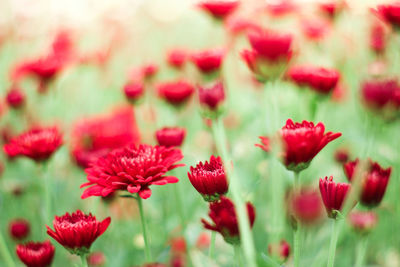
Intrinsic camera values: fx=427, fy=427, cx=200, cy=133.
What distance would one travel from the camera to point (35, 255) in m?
0.73

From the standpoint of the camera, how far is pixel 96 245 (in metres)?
1.26

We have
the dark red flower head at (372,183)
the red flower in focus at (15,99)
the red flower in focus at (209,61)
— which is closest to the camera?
the dark red flower head at (372,183)

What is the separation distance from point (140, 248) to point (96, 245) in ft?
0.50

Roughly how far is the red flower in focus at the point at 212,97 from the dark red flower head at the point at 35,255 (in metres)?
0.39

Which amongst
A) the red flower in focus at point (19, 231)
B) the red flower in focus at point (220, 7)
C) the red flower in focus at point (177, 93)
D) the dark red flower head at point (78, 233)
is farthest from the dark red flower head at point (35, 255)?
the red flower in focus at point (220, 7)

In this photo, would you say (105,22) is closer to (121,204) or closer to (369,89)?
(121,204)

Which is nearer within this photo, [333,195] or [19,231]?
[333,195]

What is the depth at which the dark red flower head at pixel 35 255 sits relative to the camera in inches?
28.8

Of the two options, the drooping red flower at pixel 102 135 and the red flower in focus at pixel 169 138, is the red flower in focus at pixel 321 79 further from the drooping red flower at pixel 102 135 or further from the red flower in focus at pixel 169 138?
the drooping red flower at pixel 102 135

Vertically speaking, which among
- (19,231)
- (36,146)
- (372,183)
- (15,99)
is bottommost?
(19,231)

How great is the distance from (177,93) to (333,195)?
69 cm

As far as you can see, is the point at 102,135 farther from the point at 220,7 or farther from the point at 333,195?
the point at 333,195

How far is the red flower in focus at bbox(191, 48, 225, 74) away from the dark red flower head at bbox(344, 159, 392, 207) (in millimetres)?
457

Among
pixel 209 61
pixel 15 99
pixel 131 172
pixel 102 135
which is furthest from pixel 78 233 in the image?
pixel 15 99
